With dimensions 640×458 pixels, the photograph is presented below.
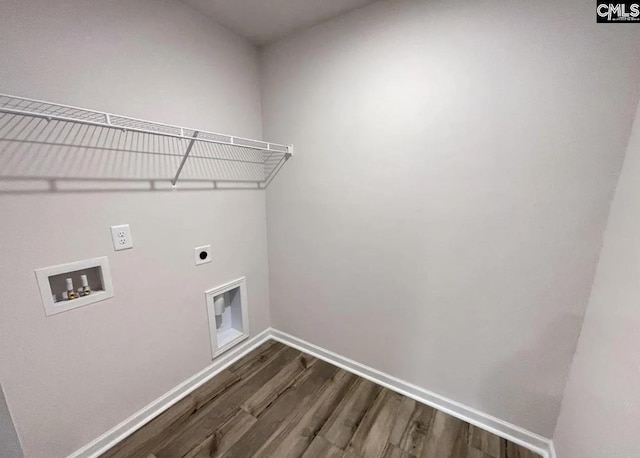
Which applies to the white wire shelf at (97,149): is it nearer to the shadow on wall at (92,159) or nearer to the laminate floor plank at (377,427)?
the shadow on wall at (92,159)

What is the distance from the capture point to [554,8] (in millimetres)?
1035

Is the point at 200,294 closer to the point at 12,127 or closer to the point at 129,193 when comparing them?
the point at 129,193

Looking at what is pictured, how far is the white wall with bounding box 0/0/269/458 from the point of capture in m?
1.01

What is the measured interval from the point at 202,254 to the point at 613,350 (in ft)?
6.70

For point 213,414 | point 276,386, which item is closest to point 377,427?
point 276,386

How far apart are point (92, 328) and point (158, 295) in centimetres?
32

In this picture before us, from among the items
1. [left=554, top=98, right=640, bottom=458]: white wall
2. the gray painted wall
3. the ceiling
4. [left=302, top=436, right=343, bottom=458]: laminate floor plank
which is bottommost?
[left=302, top=436, right=343, bottom=458]: laminate floor plank

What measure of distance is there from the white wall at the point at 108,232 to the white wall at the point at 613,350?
2000 millimetres

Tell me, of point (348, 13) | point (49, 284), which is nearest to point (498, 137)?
point (348, 13)

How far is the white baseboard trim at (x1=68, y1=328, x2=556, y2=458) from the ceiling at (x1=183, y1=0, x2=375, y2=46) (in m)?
2.35

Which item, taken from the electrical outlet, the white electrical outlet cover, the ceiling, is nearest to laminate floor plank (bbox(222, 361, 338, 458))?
the white electrical outlet cover

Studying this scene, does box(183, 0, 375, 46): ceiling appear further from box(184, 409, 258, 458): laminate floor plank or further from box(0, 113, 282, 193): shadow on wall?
box(184, 409, 258, 458): laminate floor plank

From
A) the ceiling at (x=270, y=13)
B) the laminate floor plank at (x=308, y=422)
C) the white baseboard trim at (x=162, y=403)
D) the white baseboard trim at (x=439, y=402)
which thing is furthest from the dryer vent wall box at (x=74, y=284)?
the ceiling at (x=270, y=13)

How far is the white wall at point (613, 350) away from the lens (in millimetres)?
776
